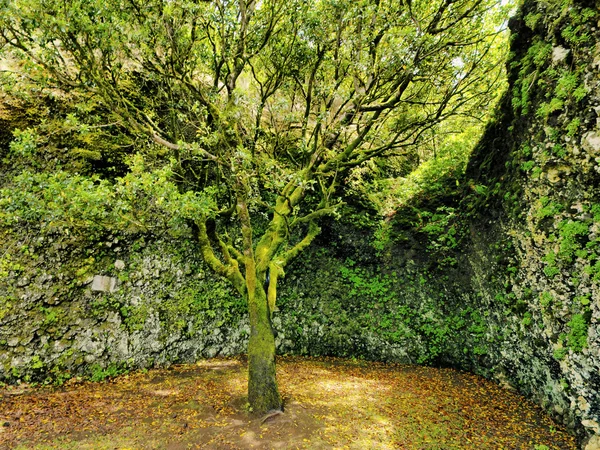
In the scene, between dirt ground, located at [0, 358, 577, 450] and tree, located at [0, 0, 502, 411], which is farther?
tree, located at [0, 0, 502, 411]

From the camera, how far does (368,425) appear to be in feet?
22.6

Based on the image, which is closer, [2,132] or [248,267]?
[248,267]

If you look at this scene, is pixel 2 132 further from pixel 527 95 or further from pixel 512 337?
pixel 512 337

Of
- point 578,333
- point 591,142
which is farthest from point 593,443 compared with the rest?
point 591,142

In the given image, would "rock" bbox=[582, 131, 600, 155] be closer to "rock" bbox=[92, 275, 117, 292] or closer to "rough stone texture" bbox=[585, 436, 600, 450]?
"rough stone texture" bbox=[585, 436, 600, 450]

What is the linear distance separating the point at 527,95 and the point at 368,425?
881 centimetres

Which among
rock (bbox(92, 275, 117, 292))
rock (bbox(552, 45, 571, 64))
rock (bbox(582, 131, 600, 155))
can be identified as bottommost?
rock (bbox(92, 275, 117, 292))

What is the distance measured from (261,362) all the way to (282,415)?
1.15 meters

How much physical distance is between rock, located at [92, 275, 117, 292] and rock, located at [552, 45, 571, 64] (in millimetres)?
13022

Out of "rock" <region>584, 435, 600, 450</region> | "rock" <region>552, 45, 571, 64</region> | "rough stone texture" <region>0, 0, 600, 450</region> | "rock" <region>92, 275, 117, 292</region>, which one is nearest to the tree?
"rock" <region>552, 45, 571, 64</region>

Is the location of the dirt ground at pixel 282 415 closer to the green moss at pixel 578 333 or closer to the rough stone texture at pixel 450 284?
the rough stone texture at pixel 450 284

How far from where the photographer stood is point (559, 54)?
7.23 meters

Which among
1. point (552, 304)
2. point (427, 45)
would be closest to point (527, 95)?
point (427, 45)

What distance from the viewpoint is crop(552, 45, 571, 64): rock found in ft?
23.1
